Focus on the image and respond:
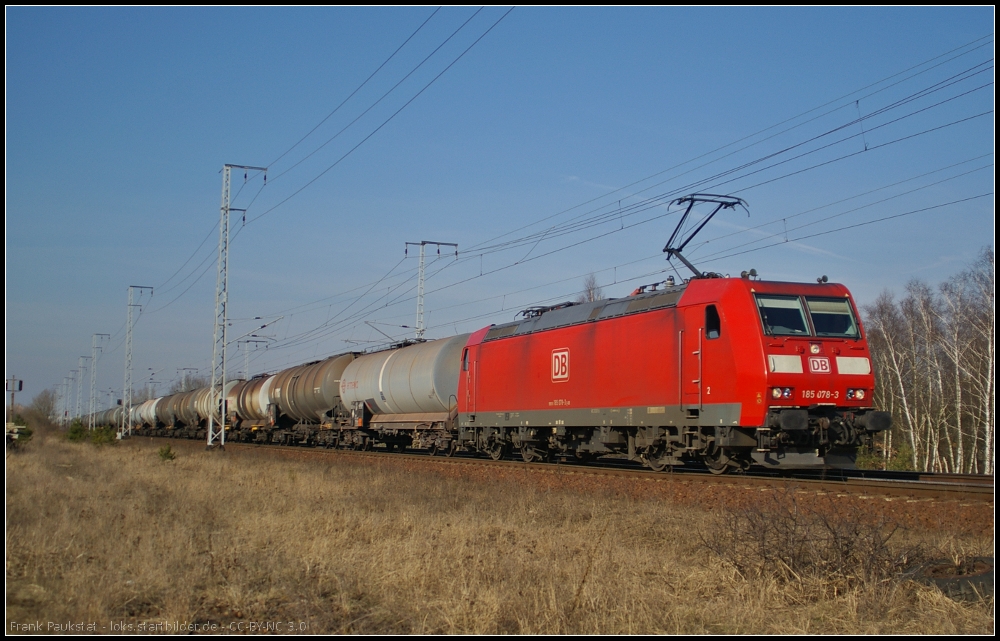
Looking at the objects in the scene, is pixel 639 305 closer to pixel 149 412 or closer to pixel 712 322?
pixel 712 322

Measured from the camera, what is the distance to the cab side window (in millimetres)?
15906

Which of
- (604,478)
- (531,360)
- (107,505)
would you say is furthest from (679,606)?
(531,360)

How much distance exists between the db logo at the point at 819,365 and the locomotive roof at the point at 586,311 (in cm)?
305

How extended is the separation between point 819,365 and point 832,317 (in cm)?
124

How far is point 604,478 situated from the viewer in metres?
15.9

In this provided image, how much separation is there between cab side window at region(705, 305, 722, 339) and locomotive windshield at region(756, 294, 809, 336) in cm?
94

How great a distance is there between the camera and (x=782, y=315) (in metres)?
15.4

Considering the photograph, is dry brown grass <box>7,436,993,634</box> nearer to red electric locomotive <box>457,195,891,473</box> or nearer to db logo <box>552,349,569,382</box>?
red electric locomotive <box>457,195,891,473</box>

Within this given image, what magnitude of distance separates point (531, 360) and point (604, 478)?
6.74 meters

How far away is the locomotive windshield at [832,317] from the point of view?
51.5 feet

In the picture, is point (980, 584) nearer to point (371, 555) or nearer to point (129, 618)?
point (371, 555)

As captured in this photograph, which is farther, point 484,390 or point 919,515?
point 484,390

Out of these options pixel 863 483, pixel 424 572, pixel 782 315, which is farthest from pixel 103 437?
pixel 424 572

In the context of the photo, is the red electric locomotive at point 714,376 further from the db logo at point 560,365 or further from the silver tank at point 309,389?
the silver tank at point 309,389
